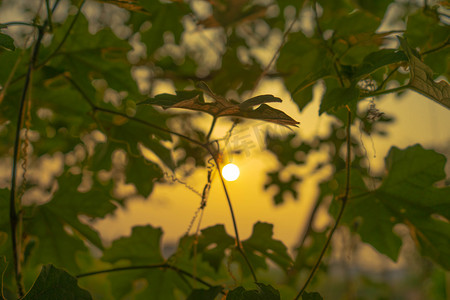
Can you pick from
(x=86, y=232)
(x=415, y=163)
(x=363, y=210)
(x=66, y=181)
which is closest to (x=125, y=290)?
(x=86, y=232)

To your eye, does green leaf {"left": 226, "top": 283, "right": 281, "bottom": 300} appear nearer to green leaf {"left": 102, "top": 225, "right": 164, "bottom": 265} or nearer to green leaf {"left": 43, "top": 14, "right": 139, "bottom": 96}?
green leaf {"left": 102, "top": 225, "right": 164, "bottom": 265}

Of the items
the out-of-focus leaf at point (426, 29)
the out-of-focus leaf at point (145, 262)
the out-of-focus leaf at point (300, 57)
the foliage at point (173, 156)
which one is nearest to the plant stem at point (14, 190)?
the foliage at point (173, 156)

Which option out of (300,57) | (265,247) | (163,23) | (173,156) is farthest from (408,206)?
(163,23)

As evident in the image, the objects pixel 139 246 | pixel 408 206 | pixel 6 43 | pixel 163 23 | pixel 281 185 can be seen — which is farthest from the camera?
pixel 281 185

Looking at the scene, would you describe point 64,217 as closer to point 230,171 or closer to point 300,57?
point 230,171

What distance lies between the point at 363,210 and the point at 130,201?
135cm

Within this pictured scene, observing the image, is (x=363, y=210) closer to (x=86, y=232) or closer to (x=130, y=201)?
(x=86, y=232)

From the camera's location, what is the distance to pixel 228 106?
514mm

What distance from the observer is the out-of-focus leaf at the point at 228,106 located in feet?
1.50

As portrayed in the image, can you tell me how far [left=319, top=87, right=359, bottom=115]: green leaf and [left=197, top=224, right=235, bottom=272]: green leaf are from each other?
32 centimetres

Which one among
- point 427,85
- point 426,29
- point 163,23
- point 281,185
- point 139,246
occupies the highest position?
point 163,23

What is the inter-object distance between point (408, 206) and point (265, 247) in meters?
0.28

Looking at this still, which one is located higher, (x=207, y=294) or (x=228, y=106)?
(x=228, y=106)

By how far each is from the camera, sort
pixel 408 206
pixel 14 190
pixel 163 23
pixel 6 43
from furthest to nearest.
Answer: pixel 163 23 < pixel 408 206 < pixel 14 190 < pixel 6 43
